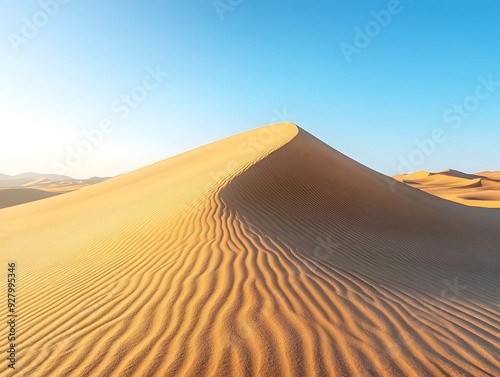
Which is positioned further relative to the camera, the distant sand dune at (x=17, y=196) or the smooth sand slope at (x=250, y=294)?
the distant sand dune at (x=17, y=196)

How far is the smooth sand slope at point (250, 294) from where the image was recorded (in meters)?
2.78

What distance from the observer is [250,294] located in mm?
3738

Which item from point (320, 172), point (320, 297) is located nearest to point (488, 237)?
point (320, 172)

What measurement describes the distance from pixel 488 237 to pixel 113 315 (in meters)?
12.7

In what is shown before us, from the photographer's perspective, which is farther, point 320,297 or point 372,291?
point 372,291

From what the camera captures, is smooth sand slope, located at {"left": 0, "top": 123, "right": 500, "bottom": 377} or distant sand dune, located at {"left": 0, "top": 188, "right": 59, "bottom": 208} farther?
distant sand dune, located at {"left": 0, "top": 188, "right": 59, "bottom": 208}

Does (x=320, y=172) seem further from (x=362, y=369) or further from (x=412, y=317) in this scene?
(x=362, y=369)

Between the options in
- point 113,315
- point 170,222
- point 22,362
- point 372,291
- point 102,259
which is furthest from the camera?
point 170,222

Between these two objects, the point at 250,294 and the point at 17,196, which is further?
the point at 17,196

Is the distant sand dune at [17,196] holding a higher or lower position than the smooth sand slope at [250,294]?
higher

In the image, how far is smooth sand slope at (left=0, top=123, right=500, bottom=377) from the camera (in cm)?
278

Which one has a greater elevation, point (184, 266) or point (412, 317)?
point (184, 266)

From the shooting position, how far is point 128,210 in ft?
33.7

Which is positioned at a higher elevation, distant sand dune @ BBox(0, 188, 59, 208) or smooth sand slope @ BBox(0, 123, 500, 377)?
distant sand dune @ BBox(0, 188, 59, 208)
